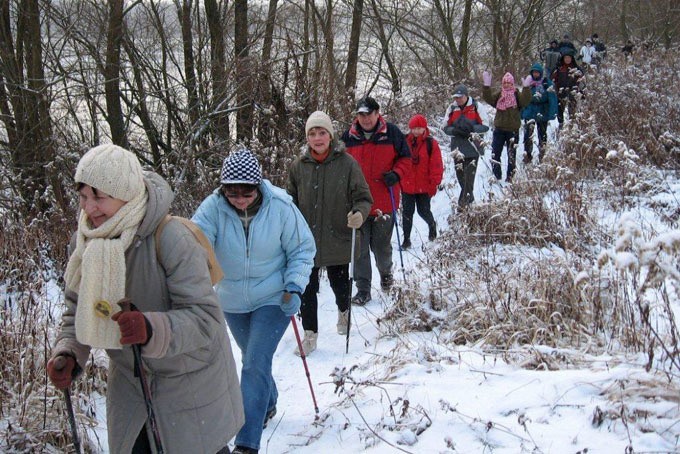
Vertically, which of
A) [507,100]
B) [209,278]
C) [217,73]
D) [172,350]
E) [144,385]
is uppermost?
[217,73]

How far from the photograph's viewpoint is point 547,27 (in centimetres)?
3059

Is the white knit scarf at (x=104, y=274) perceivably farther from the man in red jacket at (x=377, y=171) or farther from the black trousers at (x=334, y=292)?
the man in red jacket at (x=377, y=171)

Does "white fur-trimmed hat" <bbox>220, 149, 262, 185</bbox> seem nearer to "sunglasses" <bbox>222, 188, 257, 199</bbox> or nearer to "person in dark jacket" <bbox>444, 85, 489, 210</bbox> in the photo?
"sunglasses" <bbox>222, 188, 257, 199</bbox>

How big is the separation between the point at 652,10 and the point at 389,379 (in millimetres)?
25033

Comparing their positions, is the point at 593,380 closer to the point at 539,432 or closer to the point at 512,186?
the point at 539,432

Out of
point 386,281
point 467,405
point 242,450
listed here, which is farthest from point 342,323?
point 242,450

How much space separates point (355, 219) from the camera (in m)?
4.95

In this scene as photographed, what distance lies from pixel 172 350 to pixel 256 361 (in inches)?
46.1

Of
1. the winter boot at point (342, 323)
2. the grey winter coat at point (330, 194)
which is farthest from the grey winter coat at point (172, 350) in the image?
the winter boot at point (342, 323)

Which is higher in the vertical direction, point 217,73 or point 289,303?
point 217,73

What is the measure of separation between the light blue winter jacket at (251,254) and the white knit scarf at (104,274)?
1206 millimetres

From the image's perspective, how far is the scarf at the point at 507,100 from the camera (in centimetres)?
972

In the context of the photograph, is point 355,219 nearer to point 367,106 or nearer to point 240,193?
point 367,106

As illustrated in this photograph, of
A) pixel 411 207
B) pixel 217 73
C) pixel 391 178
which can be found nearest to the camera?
pixel 391 178
